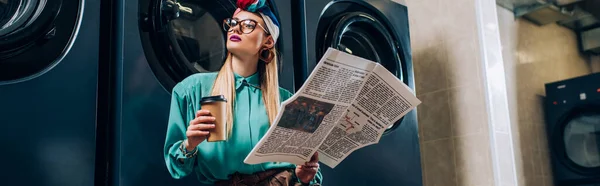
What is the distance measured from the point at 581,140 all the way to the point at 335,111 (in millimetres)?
1978

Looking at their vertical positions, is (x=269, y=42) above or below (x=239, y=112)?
above

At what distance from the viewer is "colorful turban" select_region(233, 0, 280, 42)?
4.97 ft

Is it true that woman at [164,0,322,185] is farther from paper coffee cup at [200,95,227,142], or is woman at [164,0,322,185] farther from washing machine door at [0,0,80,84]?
washing machine door at [0,0,80,84]

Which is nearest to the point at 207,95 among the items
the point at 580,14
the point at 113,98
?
the point at 113,98

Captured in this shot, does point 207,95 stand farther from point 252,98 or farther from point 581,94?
point 581,94

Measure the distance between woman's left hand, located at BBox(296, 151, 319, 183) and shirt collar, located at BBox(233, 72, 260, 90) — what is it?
237 millimetres

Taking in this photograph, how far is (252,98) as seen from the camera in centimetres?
151

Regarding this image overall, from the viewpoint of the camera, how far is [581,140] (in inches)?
113

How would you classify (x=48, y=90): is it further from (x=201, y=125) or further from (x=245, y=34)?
(x=245, y=34)

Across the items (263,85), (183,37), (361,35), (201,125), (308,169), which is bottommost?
(308,169)

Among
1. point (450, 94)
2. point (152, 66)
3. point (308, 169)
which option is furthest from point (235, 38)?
point (450, 94)

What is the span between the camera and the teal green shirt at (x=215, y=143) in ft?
4.41

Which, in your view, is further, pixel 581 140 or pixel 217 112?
pixel 581 140

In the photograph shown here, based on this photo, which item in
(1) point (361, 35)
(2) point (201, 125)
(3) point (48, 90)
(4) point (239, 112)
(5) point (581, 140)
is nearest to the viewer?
(3) point (48, 90)
